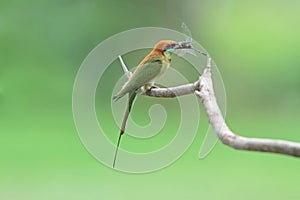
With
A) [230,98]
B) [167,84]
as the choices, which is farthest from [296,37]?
[167,84]

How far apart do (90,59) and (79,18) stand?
3.58m

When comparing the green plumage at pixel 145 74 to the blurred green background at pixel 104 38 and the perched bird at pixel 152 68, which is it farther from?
the blurred green background at pixel 104 38

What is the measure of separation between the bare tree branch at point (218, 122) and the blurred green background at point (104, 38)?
2741 millimetres

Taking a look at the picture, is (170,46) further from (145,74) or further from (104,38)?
(104,38)

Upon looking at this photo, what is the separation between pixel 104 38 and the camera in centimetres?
413

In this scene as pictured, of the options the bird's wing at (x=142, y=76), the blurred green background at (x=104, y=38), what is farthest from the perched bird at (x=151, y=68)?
the blurred green background at (x=104, y=38)

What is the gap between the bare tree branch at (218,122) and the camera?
1.46 ft

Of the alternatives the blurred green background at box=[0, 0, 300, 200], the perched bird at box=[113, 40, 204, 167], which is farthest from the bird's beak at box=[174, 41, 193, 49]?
the blurred green background at box=[0, 0, 300, 200]

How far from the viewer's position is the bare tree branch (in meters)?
0.45

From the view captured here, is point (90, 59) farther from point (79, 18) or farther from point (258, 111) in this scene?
point (258, 111)

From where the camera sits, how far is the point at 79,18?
4105mm

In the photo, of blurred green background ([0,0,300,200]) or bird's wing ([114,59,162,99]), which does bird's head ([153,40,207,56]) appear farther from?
blurred green background ([0,0,300,200])

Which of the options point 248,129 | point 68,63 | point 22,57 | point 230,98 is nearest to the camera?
point 22,57

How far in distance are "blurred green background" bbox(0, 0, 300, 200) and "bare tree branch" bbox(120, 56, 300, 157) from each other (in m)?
2.74
